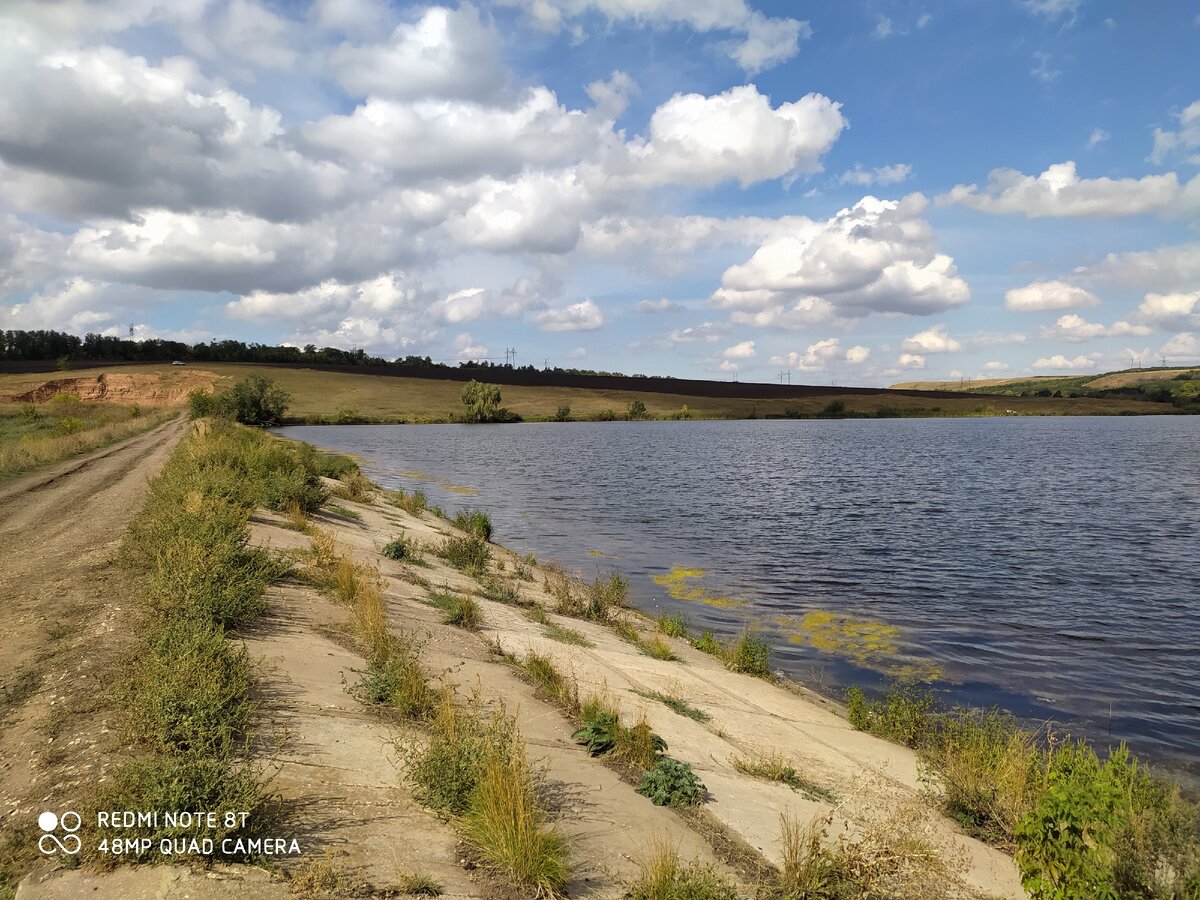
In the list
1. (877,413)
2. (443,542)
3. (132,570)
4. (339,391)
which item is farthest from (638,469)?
(877,413)

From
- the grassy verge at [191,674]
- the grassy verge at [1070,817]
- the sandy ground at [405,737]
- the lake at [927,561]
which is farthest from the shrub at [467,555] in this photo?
the grassy verge at [1070,817]

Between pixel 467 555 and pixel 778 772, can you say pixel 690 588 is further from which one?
pixel 778 772

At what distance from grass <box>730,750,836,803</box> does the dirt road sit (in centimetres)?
702

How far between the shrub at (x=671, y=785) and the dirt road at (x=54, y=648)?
525 cm

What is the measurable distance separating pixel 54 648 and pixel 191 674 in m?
3.85

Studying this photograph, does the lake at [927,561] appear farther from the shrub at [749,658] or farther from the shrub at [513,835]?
the shrub at [513,835]

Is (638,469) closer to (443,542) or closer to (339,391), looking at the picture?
(443,542)

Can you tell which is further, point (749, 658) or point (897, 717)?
point (749, 658)

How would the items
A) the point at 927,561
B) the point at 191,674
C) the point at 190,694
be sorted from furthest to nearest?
the point at 927,561 < the point at 191,674 < the point at 190,694

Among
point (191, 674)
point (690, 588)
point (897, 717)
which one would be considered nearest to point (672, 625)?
point (690, 588)

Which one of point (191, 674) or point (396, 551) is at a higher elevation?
point (191, 674)

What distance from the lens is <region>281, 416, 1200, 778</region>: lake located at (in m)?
14.2

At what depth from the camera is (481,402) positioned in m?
138

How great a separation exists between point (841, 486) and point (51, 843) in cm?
4290
